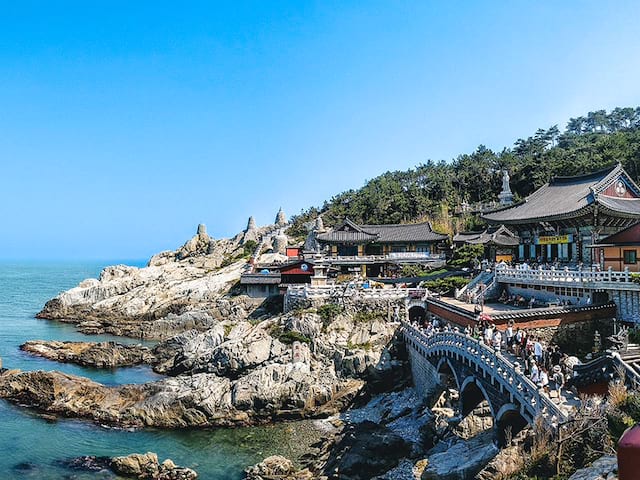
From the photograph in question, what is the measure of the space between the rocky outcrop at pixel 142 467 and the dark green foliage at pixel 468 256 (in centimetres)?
3836

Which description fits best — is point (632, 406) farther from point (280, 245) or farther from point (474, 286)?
point (280, 245)

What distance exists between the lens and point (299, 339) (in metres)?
39.6

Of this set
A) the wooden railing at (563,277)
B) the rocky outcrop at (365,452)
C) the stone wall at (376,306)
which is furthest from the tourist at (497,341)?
the stone wall at (376,306)

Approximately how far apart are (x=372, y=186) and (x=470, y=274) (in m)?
60.3

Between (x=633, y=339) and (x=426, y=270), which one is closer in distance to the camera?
(x=633, y=339)

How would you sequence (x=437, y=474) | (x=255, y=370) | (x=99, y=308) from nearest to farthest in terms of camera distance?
(x=437, y=474)
(x=255, y=370)
(x=99, y=308)

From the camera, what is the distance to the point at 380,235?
65625mm

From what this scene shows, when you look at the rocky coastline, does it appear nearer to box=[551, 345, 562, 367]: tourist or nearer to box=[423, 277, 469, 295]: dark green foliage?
box=[551, 345, 562, 367]: tourist

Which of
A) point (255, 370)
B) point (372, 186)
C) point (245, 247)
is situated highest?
point (372, 186)

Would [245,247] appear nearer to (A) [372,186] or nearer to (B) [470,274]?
(A) [372,186]

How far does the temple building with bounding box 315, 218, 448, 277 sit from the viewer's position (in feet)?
198

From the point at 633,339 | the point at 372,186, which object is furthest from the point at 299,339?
the point at 372,186

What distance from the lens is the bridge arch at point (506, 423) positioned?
69.1ft

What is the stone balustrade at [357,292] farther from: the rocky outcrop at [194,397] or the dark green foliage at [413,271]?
the dark green foliage at [413,271]
